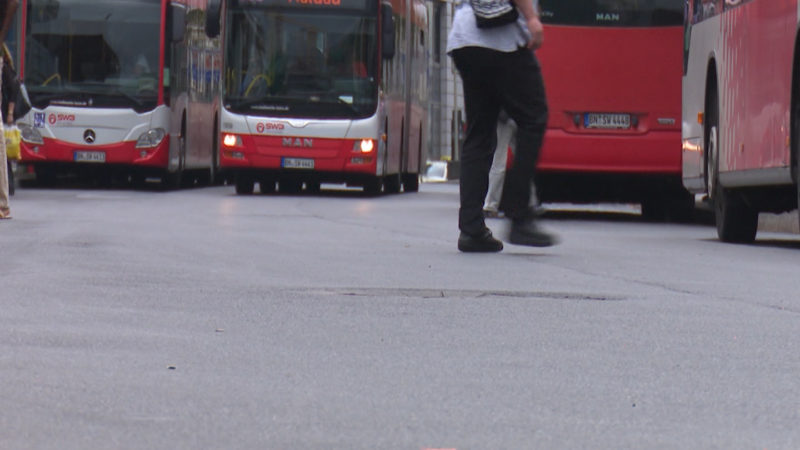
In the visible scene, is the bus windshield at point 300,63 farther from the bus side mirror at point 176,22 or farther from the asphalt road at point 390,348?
the asphalt road at point 390,348

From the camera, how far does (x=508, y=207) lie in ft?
34.8

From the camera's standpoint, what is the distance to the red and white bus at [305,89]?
91.4 feet

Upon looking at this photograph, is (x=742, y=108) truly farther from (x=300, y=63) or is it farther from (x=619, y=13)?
(x=300, y=63)

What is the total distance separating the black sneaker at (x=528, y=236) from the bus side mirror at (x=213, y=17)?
1720 cm

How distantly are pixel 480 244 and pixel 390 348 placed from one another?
4.55 meters

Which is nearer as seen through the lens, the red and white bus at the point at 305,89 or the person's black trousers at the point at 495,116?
the person's black trousers at the point at 495,116

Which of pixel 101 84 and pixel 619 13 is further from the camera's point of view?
pixel 101 84

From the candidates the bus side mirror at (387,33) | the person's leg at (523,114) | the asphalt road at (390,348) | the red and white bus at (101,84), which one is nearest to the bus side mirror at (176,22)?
the red and white bus at (101,84)

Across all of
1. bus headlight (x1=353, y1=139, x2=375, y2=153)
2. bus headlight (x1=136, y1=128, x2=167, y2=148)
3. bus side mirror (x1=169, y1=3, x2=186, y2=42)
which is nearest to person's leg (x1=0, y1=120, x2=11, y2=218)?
bus headlight (x1=353, y1=139, x2=375, y2=153)

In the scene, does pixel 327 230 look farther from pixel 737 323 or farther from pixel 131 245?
pixel 737 323

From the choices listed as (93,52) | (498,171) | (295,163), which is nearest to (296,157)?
(295,163)

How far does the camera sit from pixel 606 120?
63.8ft

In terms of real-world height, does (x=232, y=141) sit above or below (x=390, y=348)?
below

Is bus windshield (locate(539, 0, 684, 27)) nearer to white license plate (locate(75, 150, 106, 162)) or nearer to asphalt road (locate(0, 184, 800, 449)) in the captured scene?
asphalt road (locate(0, 184, 800, 449))
